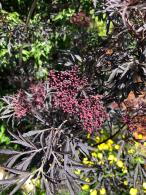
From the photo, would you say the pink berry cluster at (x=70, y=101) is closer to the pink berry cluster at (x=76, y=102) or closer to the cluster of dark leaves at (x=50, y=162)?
the pink berry cluster at (x=76, y=102)

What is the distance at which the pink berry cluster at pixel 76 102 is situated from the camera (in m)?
2.40

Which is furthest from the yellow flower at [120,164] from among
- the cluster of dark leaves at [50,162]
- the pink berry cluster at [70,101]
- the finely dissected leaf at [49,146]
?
the finely dissected leaf at [49,146]

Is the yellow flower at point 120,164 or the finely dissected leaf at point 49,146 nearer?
the finely dissected leaf at point 49,146

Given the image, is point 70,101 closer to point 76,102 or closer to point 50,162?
point 76,102

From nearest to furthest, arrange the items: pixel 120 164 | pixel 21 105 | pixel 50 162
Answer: pixel 50 162, pixel 21 105, pixel 120 164

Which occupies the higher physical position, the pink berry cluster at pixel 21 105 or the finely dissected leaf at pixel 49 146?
the pink berry cluster at pixel 21 105

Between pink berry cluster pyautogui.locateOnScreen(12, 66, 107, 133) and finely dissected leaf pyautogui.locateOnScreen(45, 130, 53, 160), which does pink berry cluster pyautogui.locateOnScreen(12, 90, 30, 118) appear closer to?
pink berry cluster pyautogui.locateOnScreen(12, 66, 107, 133)

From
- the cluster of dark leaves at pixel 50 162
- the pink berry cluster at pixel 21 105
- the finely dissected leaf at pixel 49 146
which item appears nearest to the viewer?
the cluster of dark leaves at pixel 50 162

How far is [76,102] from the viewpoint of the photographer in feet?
7.93

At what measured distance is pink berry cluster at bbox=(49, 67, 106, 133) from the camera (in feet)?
7.87

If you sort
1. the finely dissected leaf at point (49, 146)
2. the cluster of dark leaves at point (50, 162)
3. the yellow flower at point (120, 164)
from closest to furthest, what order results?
the cluster of dark leaves at point (50, 162)
the finely dissected leaf at point (49, 146)
the yellow flower at point (120, 164)

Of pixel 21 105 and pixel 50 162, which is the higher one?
pixel 21 105

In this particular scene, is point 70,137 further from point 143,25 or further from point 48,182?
point 143,25

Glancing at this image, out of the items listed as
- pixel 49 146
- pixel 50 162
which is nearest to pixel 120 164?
pixel 50 162
